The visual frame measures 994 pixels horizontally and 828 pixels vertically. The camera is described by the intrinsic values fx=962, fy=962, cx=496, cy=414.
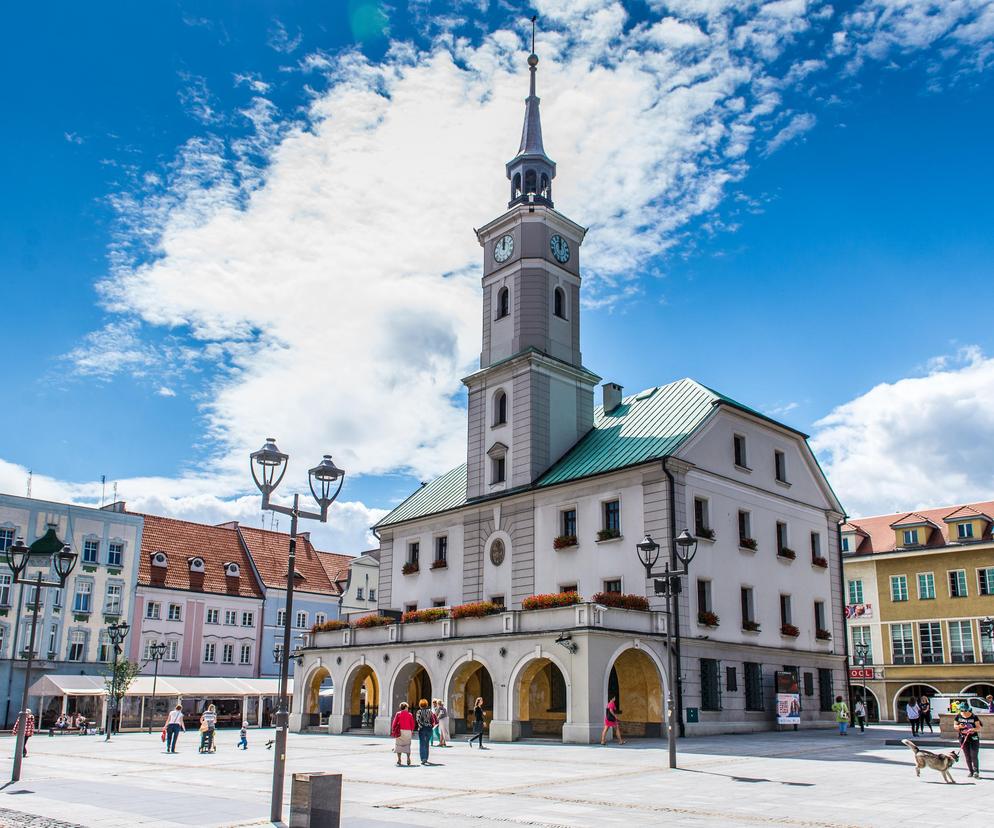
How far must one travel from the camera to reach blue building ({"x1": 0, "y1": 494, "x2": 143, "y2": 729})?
57.7m

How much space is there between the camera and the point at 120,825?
48.7ft

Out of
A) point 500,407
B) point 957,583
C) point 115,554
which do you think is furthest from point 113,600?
point 957,583

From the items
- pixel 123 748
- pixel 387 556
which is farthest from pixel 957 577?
pixel 123 748

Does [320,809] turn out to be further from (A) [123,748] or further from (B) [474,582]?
(B) [474,582]

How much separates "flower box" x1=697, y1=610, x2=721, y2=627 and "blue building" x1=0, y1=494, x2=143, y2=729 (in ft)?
127

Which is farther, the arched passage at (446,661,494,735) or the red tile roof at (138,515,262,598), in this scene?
the red tile roof at (138,515,262,598)

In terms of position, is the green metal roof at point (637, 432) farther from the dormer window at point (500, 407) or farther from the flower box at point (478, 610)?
the flower box at point (478, 610)

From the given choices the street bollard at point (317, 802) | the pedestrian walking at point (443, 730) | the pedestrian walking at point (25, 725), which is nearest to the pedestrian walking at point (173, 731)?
the pedestrian walking at point (25, 725)

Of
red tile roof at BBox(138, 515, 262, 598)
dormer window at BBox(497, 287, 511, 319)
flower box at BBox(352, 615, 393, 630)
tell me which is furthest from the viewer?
red tile roof at BBox(138, 515, 262, 598)

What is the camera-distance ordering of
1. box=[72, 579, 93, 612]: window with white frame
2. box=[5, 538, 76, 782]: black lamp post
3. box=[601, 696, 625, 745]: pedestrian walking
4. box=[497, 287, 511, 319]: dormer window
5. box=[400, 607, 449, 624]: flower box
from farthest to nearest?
box=[72, 579, 93, 612]: window with white frame → box=[497, 287, 511, 319]: dormer window → box=[400, 607, 449, 624]: flower box → box=[601, 696, 625, 745]: pedestrian walking → box=[5, 538, 76, 782]: black lamp post

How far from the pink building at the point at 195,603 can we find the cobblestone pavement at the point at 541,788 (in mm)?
33875

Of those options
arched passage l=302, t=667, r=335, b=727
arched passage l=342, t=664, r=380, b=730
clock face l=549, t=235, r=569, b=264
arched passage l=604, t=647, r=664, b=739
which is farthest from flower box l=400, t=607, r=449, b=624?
clock face l=549, t=235, r=569, b=264

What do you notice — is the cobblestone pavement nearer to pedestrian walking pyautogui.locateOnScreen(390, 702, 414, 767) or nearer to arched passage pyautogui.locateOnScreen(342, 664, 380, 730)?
pedestrian walking pyautogui.locateOnScreen(390, 702, 414, 767)

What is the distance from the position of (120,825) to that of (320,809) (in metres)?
3.60
